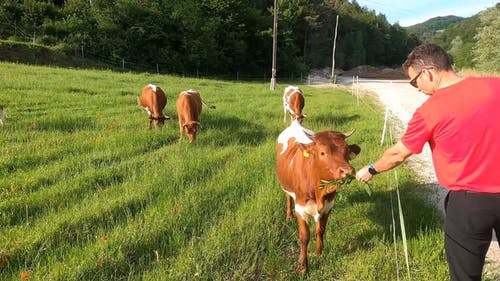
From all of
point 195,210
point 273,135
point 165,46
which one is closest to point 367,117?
point 273,135

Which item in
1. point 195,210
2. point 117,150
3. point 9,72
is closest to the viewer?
point 195,210

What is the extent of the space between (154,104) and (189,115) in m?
1.56

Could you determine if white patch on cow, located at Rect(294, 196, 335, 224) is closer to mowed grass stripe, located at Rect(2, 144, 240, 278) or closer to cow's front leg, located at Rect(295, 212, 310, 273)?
cow's front leg, located at Rect(295, 212, 310, 273)

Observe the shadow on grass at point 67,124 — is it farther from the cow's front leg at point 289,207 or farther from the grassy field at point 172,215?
the cow's front leg at point 289,207

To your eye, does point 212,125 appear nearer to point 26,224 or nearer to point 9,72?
point 26,224

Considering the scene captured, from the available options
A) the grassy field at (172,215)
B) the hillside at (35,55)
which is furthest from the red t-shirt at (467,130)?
the hillside at (35,55)

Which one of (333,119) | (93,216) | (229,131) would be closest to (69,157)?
(93,216)

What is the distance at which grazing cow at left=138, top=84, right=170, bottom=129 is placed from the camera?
33.7 feet

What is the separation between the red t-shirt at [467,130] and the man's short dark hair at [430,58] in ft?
0.62

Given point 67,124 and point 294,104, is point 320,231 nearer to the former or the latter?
point 67,124

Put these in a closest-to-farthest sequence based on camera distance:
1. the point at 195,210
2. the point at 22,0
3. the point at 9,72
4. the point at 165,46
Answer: the point at 195,210, the point at 9,72, the point at 22,0, the point at 165,46

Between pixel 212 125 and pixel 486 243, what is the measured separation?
8.19 metres

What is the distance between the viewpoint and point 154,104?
10750 millimetres

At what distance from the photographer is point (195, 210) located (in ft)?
16.7
